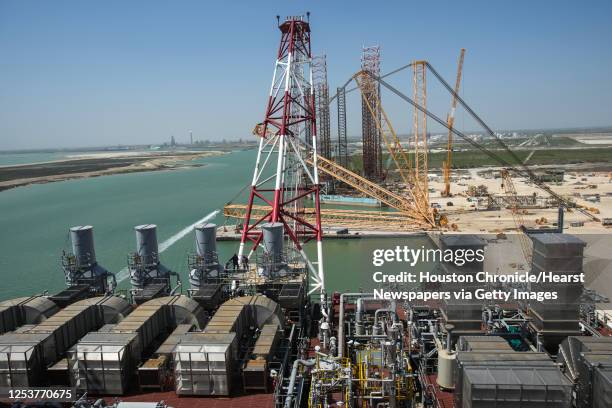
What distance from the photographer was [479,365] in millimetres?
8727

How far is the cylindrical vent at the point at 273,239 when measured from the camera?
15547mm

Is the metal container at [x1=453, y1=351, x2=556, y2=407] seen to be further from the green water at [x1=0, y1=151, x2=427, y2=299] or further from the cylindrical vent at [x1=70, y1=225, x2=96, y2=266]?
the green water at [x1=0, y1=151, x2=427, y2=299]

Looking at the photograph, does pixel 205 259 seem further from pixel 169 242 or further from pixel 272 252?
pixel 169 242

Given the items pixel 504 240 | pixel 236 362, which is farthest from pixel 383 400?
pixel 504 240

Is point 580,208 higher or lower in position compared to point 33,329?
lower

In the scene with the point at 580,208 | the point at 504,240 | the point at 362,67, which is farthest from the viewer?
the point at 362,67

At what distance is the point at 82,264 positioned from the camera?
17234 mm

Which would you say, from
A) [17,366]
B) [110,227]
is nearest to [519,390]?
[17,366]

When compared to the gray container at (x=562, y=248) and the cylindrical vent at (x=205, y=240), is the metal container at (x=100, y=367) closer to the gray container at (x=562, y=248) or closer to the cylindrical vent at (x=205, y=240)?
the cylindrical vent at (x=205, y=240)

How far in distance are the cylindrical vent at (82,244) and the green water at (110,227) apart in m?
6.03

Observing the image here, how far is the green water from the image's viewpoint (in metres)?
32.5

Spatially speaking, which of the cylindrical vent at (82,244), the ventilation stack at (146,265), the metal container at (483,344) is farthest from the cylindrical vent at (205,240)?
the metal container at (483,344)

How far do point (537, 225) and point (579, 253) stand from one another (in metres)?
35.7

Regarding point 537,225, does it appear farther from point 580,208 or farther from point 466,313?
→ point 466,313
